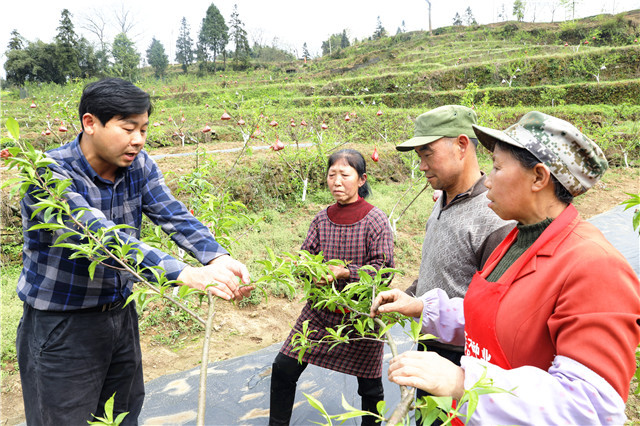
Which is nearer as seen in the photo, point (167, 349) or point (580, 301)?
point (580, 301)

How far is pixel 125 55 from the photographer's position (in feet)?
85.6

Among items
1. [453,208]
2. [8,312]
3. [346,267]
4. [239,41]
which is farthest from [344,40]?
[453,208]

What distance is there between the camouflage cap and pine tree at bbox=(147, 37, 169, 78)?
4007 cm

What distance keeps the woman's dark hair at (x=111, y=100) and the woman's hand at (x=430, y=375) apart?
1.25m

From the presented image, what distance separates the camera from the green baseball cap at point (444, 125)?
1591 millimetres

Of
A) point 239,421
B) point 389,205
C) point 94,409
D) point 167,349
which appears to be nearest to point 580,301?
point 94,409

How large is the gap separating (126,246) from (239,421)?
67.7 inches

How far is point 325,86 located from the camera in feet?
75.1

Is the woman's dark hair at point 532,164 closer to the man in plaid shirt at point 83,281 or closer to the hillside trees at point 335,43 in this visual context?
the man in plaid shirt at point 83,281

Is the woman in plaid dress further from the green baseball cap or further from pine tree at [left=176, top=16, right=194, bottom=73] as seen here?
pine tree at [left=176, top=16, right=194, bottom=73]

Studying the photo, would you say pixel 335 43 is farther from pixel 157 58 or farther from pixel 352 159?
pixel 352 159

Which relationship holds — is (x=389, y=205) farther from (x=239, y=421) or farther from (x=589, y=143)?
(x=589, y=143)

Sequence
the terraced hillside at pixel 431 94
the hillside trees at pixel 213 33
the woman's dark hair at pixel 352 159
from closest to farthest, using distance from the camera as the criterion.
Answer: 1. the woman's dark hair at pixel 352 159
2. the terraced hillside at pixel 431 94
3. the hillside trees at pixel 213 33

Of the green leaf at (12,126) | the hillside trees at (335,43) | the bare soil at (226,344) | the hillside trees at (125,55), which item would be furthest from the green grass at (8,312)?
the hillside trees at (335,43)
